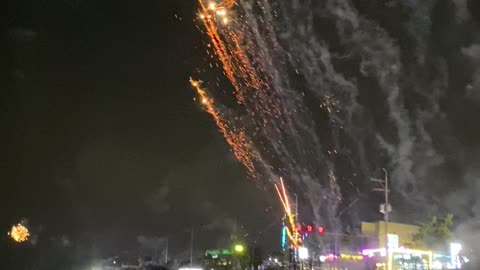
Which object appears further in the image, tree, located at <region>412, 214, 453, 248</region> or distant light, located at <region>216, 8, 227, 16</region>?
tree, located at <region>412, 214, 453, 248</region>

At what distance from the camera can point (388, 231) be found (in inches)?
2411

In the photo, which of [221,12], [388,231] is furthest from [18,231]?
[221,12]

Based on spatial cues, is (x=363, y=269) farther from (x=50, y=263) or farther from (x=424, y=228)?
(x=50, y=263)

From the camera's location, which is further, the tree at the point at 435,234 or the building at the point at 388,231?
the building at the point at 388,231

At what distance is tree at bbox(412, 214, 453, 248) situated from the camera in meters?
54.8

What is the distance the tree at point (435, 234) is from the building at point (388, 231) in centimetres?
359

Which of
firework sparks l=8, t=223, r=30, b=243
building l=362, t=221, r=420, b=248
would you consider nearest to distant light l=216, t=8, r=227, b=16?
building l=362, t=221, r=420, b=248

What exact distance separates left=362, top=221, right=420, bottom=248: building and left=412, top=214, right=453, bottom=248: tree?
3.59 meters

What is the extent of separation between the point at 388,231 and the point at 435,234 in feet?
22.5

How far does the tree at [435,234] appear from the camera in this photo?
180 ft

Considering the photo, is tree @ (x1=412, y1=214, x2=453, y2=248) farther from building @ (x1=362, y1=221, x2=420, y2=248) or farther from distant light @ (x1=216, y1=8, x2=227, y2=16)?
distant light @ (x1=216, y1=8, x2=227, y2=16)

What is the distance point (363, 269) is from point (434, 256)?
27.4 feet

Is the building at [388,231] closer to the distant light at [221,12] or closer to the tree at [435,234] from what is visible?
the tree at [435,234]

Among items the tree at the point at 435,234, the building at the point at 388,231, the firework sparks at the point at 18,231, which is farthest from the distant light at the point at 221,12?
the firework sparks at the point at 18,231
